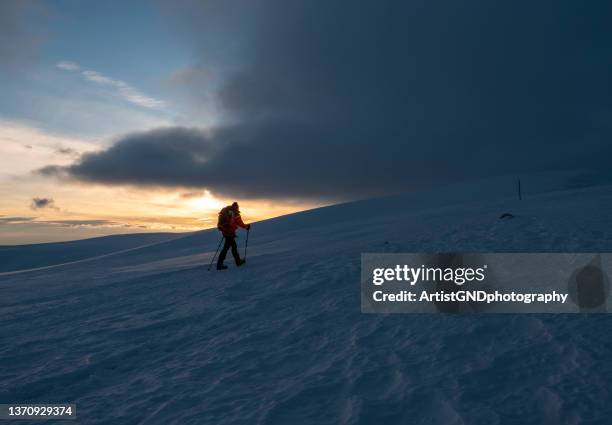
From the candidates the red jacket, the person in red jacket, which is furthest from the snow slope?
the red jacket

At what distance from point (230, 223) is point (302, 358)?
707 cm

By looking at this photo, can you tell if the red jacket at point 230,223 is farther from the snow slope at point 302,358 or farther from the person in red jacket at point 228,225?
the snow slope at point 302,358

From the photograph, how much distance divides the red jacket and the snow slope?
Result: 2.25 m

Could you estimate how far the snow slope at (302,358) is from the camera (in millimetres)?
4230

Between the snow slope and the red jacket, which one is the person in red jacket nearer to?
the red jacket

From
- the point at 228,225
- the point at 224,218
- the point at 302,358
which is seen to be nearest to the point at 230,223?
the point at 228,225

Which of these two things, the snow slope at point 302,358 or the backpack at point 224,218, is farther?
the backpack at point 224,218

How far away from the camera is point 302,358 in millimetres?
5613

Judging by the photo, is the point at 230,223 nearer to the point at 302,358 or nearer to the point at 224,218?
the point at 224,218

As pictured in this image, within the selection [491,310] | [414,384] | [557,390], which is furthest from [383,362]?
[491,310]

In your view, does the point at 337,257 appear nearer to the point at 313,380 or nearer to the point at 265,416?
the point at 313,380

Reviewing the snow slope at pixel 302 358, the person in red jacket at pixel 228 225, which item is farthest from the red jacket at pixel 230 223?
the snow slope at pixel 302 358

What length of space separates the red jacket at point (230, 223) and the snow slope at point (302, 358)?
2251 millimetres

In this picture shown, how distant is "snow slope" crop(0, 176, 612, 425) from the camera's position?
4230 millimetres
